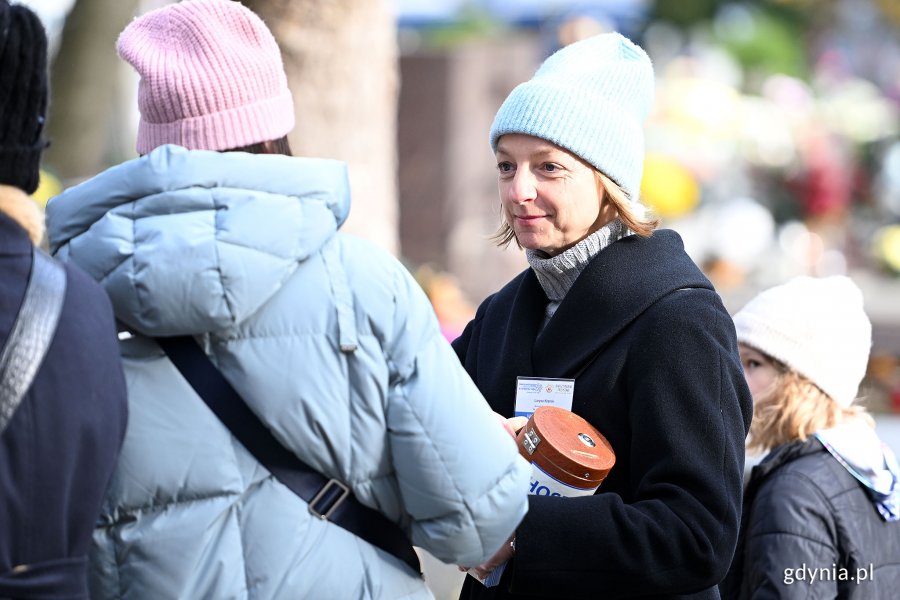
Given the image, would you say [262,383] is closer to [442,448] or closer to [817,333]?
[442,448]

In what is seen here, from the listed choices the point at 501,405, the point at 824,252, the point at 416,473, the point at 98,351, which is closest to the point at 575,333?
the point at 501,405

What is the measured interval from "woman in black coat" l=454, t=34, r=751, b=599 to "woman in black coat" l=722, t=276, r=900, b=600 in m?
0.55

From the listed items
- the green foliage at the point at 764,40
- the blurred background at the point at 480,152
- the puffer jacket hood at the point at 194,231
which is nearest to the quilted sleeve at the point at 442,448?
the puffer jacket hood at the point at 194,231

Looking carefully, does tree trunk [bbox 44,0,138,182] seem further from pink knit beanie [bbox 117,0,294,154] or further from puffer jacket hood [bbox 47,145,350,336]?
puffer jacket hood [bbox 47,145,350,336]

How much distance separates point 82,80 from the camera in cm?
834

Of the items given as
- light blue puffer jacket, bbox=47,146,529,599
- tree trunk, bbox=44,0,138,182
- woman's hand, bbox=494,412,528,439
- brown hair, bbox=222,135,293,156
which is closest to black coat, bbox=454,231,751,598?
woman's hand, bbox=494,412,528,439

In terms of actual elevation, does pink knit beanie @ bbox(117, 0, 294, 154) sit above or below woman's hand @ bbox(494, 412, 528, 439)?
above

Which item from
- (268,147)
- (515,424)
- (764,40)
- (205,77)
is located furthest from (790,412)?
(764,40)

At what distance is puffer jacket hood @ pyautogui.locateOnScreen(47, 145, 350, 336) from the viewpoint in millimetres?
1742

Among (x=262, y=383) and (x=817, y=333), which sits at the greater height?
(x=262, y=383)

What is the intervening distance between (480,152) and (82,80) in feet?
9.48

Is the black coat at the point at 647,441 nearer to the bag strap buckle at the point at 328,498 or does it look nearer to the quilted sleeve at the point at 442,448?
the quilted sleeve at the point at 442,448

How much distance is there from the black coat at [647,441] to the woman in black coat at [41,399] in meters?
0.84

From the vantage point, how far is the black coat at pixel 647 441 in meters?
2.19
